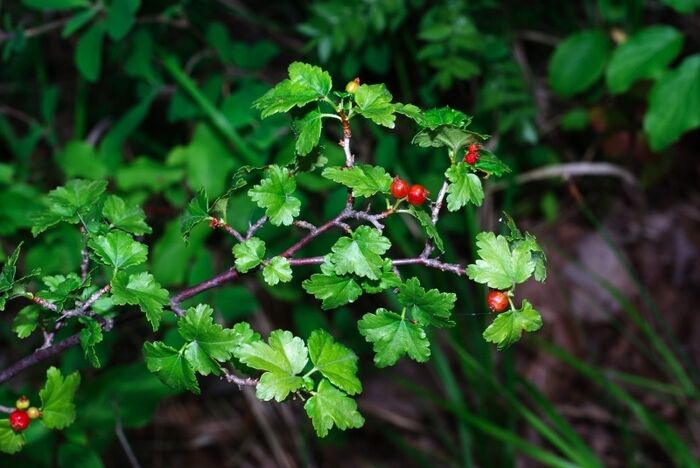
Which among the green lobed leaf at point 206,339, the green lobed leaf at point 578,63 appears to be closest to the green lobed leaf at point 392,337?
the green lobed leaf at point 206,339

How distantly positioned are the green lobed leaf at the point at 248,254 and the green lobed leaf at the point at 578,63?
1.51m

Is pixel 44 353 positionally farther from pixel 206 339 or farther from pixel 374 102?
pixel 374 102

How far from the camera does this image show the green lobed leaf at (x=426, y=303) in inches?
34.6

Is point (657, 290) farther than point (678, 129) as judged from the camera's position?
Yes

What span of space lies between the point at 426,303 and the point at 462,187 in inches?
6.1

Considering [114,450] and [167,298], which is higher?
[167,298]

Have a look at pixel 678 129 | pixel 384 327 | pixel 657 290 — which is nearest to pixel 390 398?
pixel 657 290

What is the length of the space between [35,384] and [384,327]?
1.85 meters

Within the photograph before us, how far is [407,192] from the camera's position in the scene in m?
0.96

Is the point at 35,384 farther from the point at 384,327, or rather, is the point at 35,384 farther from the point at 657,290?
the point at 657,290

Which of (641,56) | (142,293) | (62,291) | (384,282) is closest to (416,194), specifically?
(384,282)

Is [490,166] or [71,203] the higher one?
[71,203]

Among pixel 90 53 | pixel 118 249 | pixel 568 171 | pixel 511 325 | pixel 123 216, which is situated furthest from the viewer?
pixel 568 171

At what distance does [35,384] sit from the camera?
239 centimetres
